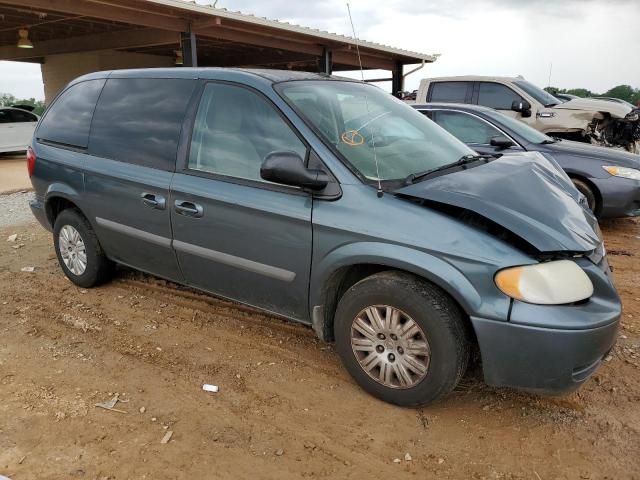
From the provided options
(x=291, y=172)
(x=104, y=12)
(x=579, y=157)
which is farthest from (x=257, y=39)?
(x=291, y=172)

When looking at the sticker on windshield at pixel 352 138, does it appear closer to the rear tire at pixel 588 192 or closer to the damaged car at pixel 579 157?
the damaged car at pixel 579 157

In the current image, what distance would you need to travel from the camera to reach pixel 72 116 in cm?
441

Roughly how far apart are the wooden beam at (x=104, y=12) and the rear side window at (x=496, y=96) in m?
6.81

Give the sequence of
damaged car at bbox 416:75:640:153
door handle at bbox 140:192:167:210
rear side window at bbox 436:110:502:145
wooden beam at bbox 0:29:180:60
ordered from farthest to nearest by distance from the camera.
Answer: wooden beam at bbox 0:29:180:60, damaged car at bbox 416:75:640:153, rear side window at bbox 436:110:502:145, door handle at bbox 140:192:167:210

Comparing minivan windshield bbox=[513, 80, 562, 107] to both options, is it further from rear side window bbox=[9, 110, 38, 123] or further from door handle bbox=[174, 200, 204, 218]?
rear side window bbox=[9, 110, 38, 123]

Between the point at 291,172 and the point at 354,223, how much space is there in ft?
1.41

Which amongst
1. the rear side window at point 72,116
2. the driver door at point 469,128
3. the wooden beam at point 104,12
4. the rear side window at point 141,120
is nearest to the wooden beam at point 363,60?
the wooden beam at point 104,12

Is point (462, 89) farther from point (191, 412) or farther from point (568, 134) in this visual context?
point (191, 412)

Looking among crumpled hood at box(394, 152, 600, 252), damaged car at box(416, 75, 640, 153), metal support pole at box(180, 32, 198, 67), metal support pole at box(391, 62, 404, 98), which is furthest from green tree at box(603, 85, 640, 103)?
crumpled hood at box(394, 152, 600, 252)

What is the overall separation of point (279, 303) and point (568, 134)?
7.45 m

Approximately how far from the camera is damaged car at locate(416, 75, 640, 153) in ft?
28.4

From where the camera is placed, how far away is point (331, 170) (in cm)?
295

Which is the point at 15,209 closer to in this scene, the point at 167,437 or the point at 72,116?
the point at 72,116

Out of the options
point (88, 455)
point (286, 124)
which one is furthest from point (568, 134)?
point (88, 455)
